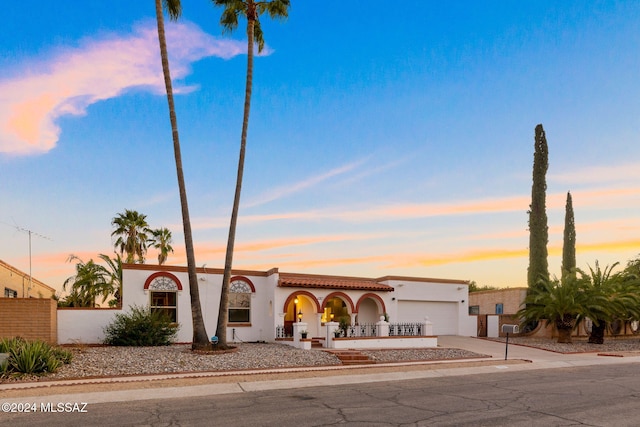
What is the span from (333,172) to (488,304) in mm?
22538

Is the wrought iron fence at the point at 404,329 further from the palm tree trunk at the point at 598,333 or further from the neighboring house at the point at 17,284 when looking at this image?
the neighboring house at the point at 17,284

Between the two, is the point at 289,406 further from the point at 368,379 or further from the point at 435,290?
the point at 435,290

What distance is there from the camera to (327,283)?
27.9 meters

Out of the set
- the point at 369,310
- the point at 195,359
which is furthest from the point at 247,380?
the point at 369,310

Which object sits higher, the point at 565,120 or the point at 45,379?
the point at 565,120

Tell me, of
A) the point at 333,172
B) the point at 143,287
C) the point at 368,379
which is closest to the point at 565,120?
the point at 333,172

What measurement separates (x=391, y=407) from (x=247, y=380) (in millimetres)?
5268

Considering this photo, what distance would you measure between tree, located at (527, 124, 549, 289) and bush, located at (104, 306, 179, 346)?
993 inches

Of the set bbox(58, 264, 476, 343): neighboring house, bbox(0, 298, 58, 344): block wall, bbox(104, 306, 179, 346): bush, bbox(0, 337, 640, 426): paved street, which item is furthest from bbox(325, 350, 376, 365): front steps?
bbox(0, 298, 58, 344): block wall

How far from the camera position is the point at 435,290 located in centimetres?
3288

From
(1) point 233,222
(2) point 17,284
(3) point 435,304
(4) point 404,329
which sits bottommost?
(4) point 404,329

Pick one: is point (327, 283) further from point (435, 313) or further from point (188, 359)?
point (188, 359)

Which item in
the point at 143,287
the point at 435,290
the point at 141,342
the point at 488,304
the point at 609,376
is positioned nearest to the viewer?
the point at 609,376

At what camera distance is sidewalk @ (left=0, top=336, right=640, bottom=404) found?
12758mm
